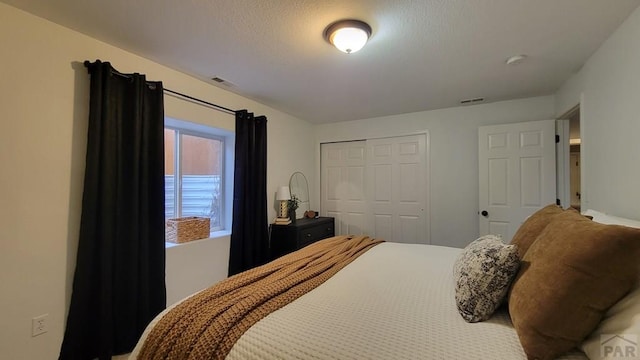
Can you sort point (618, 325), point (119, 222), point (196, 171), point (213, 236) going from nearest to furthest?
point (618, 325), point (119, 222), point (213, 236), point (196, 171)

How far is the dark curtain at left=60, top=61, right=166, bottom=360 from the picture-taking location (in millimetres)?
1861

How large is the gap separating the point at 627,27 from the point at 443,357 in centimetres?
228

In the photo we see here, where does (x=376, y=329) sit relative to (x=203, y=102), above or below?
below

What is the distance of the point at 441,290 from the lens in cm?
141

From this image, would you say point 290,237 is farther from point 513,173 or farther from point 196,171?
point 513,173

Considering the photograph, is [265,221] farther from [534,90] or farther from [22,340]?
[534,90]

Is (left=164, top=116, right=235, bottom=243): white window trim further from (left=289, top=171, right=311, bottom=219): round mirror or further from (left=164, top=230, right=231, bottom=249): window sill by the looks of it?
(left=289, top=171, right=311, bottom=219): round mirror

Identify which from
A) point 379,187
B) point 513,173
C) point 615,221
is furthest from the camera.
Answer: point 379,187

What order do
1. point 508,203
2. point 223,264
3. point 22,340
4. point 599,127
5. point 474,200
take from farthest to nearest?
1. point 474,200
2. point 508,203
3. point 223,264
4. point 599,127
5. point 22,340

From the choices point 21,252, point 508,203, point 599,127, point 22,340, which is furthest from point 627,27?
point 22,340

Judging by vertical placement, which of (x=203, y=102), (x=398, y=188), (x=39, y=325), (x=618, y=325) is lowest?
(x=39, y=325)

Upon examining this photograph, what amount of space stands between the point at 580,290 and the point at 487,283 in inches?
12.2

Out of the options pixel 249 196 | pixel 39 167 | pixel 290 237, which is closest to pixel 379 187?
pixel 290 237

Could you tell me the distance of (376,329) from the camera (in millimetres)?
1045
